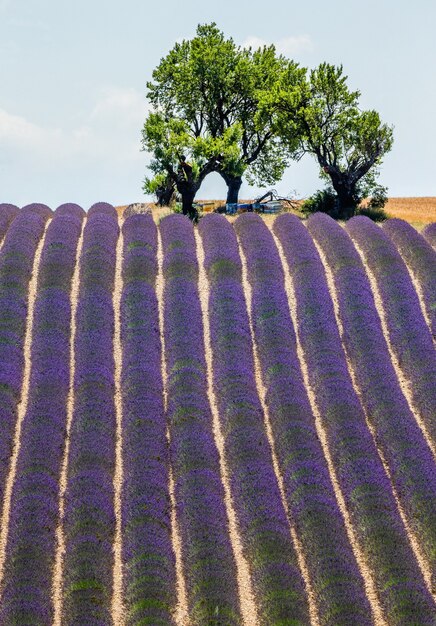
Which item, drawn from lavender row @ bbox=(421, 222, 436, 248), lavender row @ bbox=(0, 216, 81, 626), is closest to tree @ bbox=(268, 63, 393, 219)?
lavender row @ bbox=(421, 222, 436, 248)

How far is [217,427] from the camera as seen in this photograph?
89.1ft

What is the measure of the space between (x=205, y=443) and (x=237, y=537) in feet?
12.5

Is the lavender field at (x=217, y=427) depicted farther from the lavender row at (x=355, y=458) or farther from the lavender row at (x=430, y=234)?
the lavender row at (x=430, y=234)

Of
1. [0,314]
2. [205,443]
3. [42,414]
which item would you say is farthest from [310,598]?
[0,314]

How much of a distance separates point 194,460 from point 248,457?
5.31 ft

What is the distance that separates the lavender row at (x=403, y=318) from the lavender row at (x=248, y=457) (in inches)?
212

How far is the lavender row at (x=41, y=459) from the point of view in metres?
21.2

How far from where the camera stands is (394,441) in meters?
26.4

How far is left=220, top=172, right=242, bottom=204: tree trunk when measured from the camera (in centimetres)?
6366

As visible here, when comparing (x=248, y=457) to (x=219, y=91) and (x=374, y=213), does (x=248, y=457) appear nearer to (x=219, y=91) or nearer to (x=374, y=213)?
(x=374, y=213)

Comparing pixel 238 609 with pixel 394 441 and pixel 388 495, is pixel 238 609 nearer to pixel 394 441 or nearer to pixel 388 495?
pixel 388 495

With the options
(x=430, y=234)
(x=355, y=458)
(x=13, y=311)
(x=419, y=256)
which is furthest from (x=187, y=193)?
(x=355, y=458)

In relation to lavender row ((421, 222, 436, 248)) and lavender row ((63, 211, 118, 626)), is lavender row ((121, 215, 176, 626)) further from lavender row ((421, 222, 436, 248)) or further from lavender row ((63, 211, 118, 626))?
lavender row ((421, 222, 436, 248))

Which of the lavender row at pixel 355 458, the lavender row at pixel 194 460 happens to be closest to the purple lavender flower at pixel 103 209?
the lavender row at pixel 194 460
